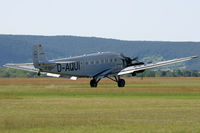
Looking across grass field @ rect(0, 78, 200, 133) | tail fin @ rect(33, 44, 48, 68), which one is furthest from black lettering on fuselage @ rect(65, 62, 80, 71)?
grass field @ rect(0, 78, 200, 133)

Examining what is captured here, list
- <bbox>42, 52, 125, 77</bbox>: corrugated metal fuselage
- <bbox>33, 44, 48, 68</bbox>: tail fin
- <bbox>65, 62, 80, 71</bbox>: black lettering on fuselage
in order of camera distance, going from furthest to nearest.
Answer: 1. <bbox>65, 62, 80, 71</bbox>: black lettering on fuselage
2. <bbox>42, 52, 125, 77</bbox>: corrugated metal fuselage
3. <bbox>33, 44, 48, 68</bbox>: tail fin

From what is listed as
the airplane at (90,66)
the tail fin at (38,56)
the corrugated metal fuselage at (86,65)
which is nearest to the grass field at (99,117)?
the tail fin at (38,56)

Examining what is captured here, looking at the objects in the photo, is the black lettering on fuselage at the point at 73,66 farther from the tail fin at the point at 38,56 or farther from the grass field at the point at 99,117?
the grass field at the point at 99,117

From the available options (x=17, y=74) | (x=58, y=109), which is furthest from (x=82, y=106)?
(x=17, y=74)

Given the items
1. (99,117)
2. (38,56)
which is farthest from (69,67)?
(99,117)

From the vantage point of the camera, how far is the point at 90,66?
7031 cm

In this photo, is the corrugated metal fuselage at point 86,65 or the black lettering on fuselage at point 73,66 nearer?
the corrugated metal fuselage at point 86,65

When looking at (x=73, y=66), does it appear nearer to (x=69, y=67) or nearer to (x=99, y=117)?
(x=69, y=67)

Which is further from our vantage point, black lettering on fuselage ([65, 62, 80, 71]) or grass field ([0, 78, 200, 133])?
black lettering on fuselage ([65, 62, 80, 71])

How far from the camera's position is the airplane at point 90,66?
65.1 m

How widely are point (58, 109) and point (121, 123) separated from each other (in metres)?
8.82

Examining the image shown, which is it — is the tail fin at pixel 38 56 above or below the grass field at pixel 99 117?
above

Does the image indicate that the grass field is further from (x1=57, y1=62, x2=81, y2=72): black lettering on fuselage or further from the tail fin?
(x1=57, y1=62, x2=81, y2=72): black lettering on fuselage

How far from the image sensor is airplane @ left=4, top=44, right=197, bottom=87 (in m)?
65.1
